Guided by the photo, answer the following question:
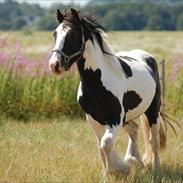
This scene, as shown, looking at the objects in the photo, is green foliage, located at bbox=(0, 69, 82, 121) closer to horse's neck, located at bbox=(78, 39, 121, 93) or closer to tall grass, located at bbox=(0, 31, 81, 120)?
tall grass, located at bbox=(0, 31, 81, 120)

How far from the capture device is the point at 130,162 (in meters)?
7.39

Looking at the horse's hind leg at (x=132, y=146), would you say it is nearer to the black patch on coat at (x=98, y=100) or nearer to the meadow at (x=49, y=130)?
the meadow at (x=49, y=130)

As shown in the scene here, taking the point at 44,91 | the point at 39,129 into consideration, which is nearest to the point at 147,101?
the point at 39,129

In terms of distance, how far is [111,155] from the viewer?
669 cm

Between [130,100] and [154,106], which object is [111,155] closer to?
[130,100]

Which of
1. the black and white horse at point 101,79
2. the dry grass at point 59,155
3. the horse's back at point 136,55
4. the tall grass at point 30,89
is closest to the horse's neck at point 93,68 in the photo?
the black and white horse at point 101,79

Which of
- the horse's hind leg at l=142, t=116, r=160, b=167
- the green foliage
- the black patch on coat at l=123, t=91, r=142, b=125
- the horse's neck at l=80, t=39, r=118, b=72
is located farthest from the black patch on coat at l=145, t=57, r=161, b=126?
the green foliage

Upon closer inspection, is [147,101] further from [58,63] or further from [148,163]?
[58,63]

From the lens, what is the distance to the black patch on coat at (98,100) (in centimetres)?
659

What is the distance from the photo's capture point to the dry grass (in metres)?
6.57

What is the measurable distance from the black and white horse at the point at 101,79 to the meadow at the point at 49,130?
10.2 inches

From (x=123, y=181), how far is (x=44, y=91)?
241 inches

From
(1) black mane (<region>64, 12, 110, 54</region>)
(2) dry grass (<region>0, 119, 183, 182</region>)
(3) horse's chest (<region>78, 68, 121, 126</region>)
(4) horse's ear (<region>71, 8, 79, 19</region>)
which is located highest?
(4) horse's ear (<region>71, 8, 79, 19</region>)

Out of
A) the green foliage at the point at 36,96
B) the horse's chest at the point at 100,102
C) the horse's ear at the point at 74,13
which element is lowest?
the green foliage at the point at 36,96
